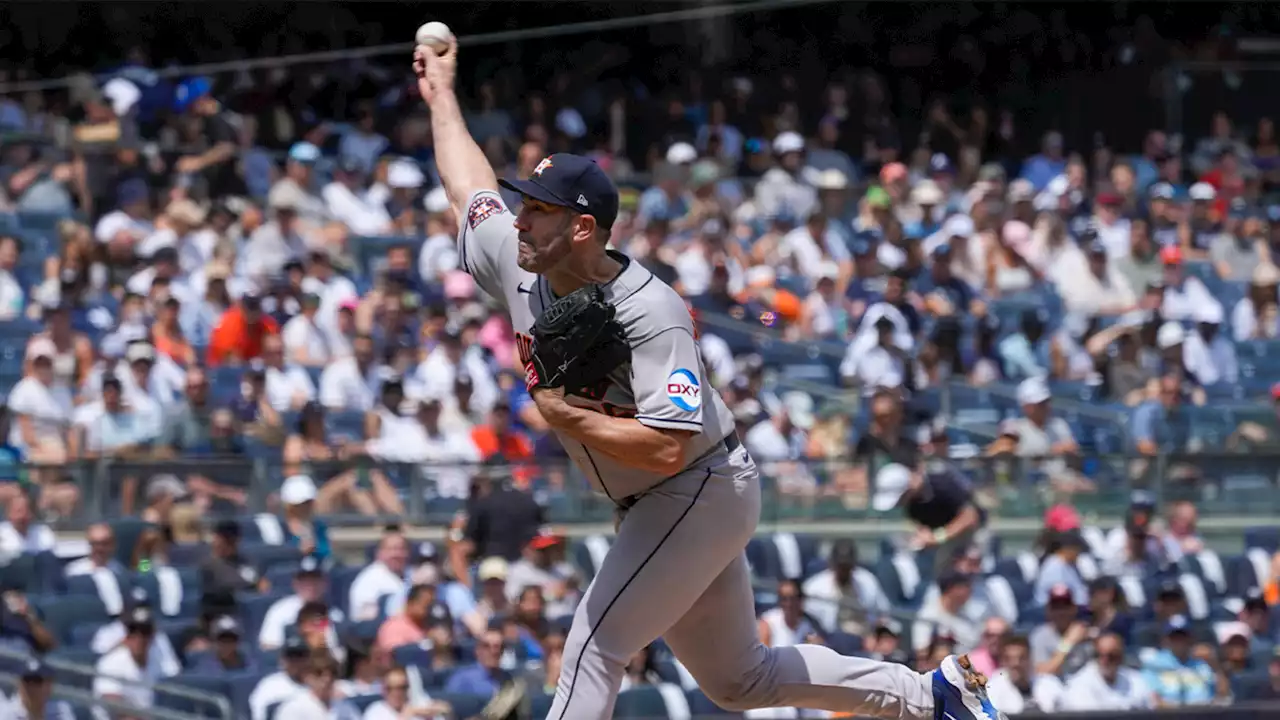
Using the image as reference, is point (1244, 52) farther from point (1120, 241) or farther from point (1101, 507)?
point (1101, 507)

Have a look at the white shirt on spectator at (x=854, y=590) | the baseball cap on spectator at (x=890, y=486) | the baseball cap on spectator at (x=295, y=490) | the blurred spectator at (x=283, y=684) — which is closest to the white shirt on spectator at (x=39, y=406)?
the baseball cap on spectator at (x=295, y=490)

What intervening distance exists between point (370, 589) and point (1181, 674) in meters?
3.71

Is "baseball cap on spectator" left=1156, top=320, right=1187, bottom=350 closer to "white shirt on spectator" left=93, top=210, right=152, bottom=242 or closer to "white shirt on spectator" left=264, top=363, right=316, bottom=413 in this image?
"white shirt on spectator" left=264, top=363, right=316, bottom=413

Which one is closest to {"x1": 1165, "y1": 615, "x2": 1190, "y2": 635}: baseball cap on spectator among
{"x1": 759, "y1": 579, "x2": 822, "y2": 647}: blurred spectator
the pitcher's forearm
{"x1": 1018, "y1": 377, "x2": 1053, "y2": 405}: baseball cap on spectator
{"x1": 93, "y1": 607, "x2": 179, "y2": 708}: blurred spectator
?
{"x1": 759, "y1": 579, "x2": 822, "y2": 647}: blurred spectator

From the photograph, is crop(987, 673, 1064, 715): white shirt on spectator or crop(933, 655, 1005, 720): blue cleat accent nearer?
crop(933, 655, 1005, 720): blue cleat accent

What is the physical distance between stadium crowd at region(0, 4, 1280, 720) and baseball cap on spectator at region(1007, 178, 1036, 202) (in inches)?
1.9

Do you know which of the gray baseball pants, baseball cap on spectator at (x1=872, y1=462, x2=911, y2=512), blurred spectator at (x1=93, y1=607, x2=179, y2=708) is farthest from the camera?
baseball cap on spectator at (x1=872, y1=462, x2=911, y2=512)

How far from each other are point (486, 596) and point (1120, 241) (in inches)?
247

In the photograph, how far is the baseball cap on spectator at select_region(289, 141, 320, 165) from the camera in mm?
12242

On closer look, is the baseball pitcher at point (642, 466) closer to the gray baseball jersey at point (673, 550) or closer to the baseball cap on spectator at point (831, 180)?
the gray baseball jersey at point (673, 550)

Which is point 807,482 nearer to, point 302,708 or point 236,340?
point 302,708

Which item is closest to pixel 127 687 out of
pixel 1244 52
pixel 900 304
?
pixel 900 304

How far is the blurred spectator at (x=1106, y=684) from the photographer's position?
8656 mm

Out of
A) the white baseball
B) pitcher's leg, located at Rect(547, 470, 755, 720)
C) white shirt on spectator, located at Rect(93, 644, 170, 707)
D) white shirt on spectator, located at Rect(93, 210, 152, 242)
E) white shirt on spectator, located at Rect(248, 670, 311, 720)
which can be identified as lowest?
white shirt on spectator, located at Rect(248, 670, 311, 720)
